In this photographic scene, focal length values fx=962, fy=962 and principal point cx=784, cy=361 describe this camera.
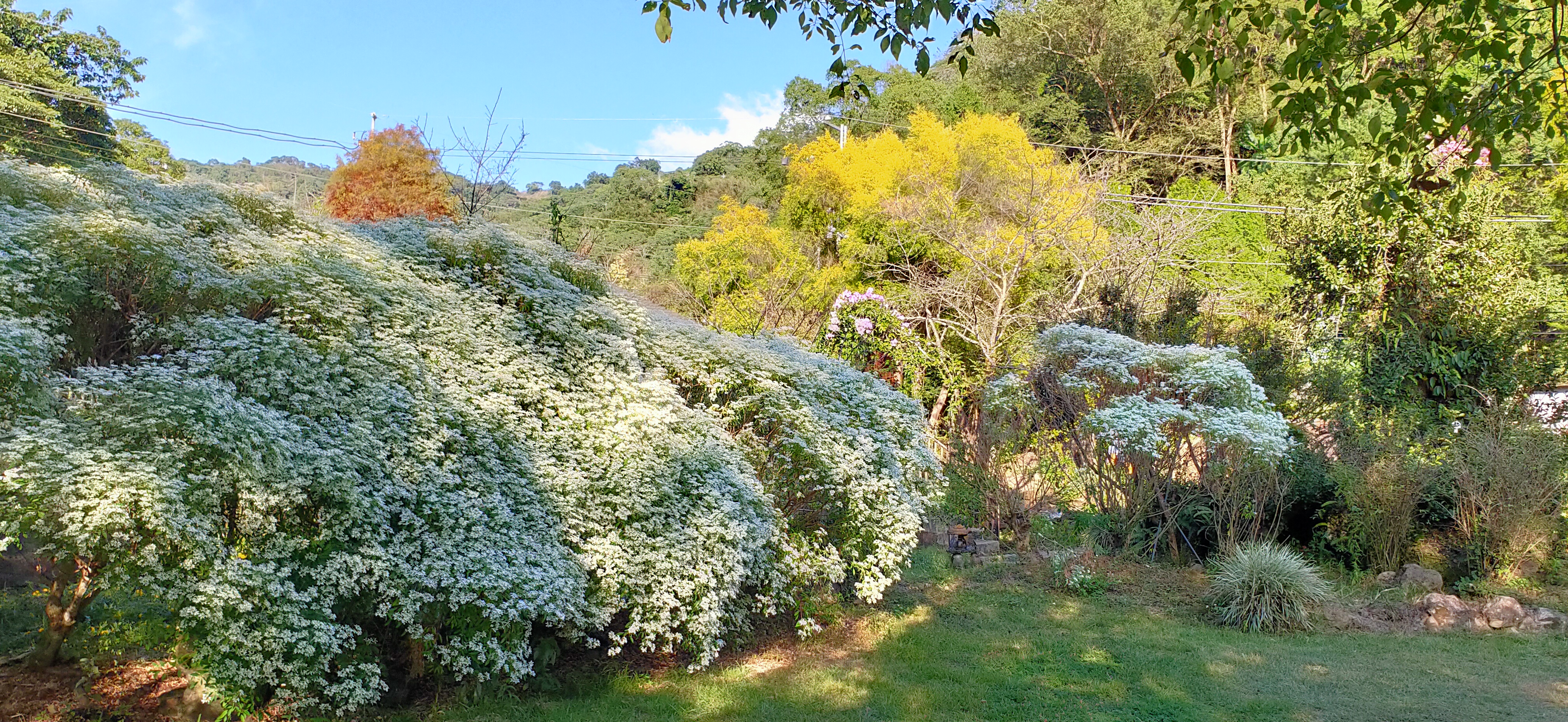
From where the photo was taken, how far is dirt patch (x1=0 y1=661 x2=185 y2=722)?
3818 millimetres

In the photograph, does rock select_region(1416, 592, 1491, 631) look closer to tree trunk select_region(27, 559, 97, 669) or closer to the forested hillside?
the forested hillside

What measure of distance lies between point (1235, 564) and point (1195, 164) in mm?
21680

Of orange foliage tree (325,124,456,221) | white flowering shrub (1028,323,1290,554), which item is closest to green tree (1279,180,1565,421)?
white flowering shrub (1028,323,1290,554)

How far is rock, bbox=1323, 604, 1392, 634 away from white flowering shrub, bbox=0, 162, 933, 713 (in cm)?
311

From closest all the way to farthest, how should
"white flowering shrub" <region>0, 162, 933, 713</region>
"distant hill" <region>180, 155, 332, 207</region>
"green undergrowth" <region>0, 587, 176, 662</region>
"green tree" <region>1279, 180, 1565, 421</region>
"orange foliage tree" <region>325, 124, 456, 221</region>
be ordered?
"white flowering shrub" <region>0, 162, 933, 713</region>, "green undergrowth" <region>0, 587, 176, 662</region>, "green tree" <region>1279, 180, 1565, 421</region>, "orange foliage tree" <region>325, 124, 456, 221</region>, "distant hill" <region>180, 155, 332, 207</region>

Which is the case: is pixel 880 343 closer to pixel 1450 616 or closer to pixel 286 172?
pixel 1450 616

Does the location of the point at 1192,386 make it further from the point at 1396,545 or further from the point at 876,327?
the point at 876,327

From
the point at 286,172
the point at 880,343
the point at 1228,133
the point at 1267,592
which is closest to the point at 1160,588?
the point at 1267,592

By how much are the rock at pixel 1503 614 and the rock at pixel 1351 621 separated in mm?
654

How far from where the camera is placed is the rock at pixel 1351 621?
6391 mm

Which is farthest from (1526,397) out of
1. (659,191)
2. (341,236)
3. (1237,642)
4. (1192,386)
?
(659,191)

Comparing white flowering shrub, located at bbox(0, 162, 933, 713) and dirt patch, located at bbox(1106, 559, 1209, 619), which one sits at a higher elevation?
white flowering shrub, located at bbox(0, 162, 933, 713)

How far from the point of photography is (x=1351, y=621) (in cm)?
645

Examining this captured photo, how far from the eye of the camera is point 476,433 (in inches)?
175
